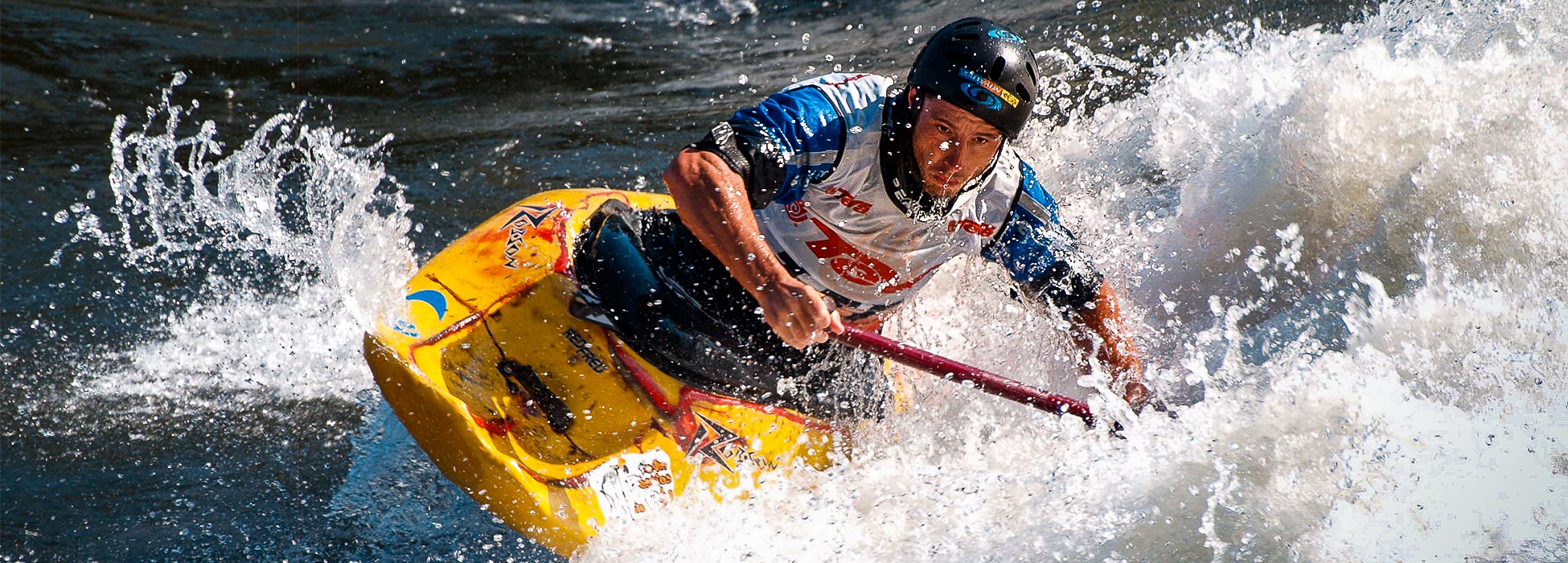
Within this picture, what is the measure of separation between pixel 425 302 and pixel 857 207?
130cm

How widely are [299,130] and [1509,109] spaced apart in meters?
5.25

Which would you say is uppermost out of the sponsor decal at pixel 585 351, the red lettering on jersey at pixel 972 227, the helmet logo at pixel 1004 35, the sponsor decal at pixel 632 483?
the helmet logo at pixel 1004 35

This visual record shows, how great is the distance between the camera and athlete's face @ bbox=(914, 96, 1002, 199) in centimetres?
256

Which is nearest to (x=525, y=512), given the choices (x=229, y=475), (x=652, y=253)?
(x=652, y=253)

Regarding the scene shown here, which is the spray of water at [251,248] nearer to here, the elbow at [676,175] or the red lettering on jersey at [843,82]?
the elbow at [676,175]

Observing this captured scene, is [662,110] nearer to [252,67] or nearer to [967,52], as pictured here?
[252,67]

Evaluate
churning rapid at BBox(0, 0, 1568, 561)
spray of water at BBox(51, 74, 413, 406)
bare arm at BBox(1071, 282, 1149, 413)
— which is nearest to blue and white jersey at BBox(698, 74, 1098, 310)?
bare arm at BBox(1071, 282, 1149, 413)

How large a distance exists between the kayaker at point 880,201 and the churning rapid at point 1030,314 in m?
0.39

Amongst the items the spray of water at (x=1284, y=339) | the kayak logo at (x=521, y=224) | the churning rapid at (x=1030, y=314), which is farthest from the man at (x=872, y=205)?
the kayak logo at (x=521, y=224)

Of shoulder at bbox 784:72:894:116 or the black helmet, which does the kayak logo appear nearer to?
shoulder at bbox 784:72:894:116

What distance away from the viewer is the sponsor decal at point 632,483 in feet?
10.1

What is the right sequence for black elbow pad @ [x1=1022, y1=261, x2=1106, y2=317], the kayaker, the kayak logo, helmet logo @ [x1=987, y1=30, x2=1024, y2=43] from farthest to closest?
the kayak logo
black elbow pad @ [x1=1022, y1=261, x2=1106, y2=317]
helmet logo @ [x1=987, y1=30, x2=1024, y2=43]
the kayaker

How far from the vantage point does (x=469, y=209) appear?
490 centimetres

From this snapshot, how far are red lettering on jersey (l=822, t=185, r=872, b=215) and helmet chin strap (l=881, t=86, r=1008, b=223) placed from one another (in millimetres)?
74
